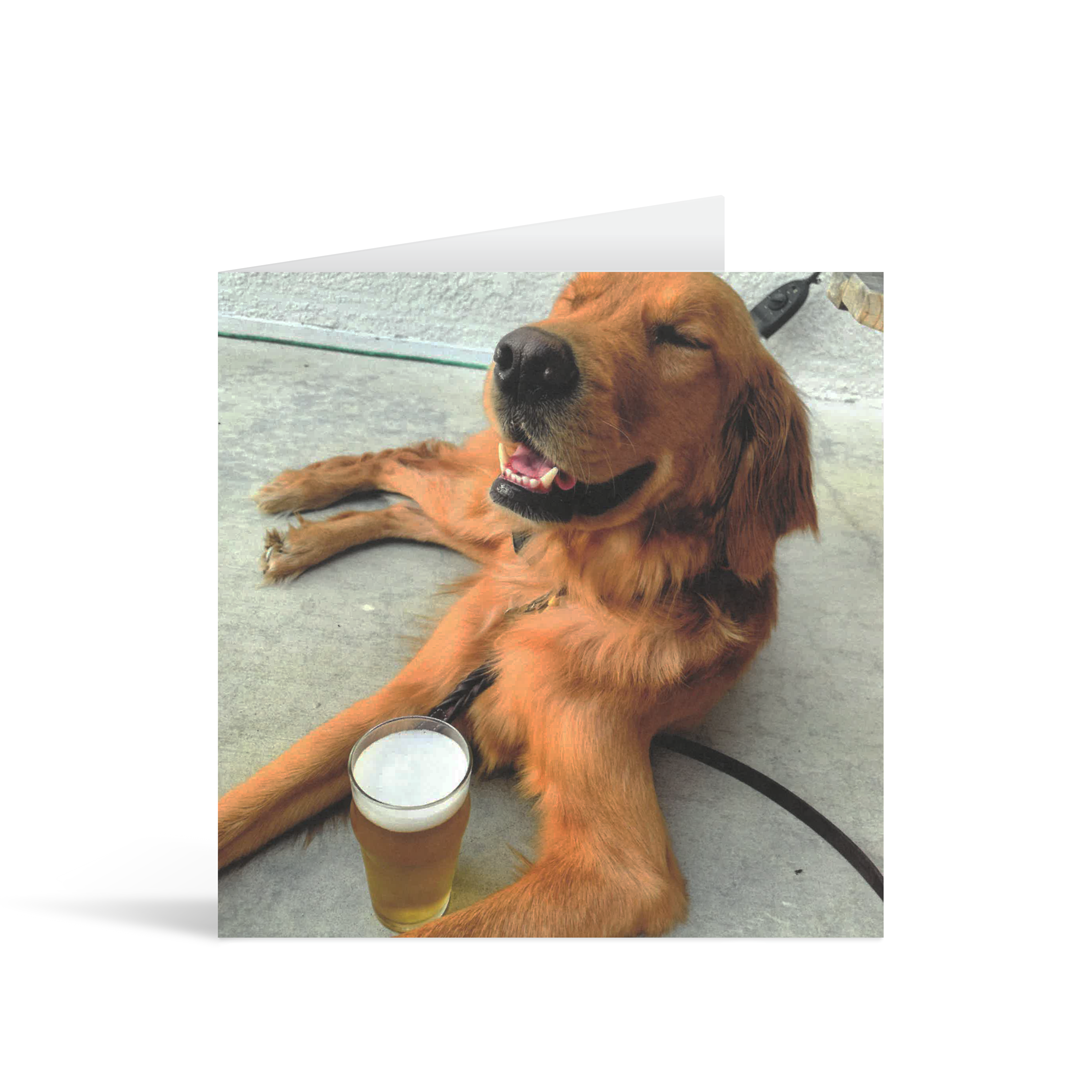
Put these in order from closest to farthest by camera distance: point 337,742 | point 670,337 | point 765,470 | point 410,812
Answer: point 410,812
point 670,337
point 765,470
point 337,742

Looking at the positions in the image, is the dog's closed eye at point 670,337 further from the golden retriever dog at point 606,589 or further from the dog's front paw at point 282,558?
the dog's front paw at point 282,558

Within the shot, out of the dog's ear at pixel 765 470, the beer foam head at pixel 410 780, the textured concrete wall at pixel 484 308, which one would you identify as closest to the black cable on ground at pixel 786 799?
the dog's ear at pixel 765 470

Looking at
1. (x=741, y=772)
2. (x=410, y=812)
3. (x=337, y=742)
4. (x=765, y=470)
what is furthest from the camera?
(x=741, y=772)

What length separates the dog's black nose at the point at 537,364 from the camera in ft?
4.69

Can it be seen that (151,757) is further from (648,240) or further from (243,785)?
(648,240)

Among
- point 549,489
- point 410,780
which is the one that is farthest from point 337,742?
point 549,489

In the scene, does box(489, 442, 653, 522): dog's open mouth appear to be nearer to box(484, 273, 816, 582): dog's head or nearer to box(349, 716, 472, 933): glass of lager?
box(484, 273, 816, 582): dog's head

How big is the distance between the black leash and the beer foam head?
0.22 metres

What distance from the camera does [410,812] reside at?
4.51 feet

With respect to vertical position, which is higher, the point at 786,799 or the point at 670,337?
the point at 670,337

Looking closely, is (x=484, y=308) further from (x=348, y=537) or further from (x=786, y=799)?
(x=786, y=799)

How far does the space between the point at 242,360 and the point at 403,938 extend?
4.17ft

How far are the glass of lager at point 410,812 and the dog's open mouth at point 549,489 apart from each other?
42 centimetres

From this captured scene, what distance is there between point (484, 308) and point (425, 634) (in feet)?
2.45
